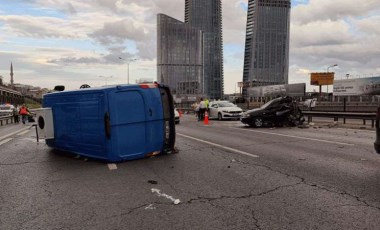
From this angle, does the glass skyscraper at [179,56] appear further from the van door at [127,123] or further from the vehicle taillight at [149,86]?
the van door at [127,123]

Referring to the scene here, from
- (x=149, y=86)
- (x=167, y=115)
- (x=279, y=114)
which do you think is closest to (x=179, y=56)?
(x=279, y=114)

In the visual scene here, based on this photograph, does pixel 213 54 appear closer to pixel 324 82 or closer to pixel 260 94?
pixel 260 94

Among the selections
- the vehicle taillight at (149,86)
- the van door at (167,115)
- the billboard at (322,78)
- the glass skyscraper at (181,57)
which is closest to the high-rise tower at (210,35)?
the glass skyscraper at (181,57)

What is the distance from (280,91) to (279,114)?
2583 inches

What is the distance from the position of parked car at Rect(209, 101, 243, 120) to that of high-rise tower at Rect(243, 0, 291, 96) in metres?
101

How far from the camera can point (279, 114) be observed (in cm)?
1997

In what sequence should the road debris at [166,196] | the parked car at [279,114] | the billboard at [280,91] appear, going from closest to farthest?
the road debris at [166,196], the parked car at [279,114], the billboard at [280,91]

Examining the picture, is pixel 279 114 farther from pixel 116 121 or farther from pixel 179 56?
pixel 179 56

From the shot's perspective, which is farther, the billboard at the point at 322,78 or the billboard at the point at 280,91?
the billboard at the point at 322,78

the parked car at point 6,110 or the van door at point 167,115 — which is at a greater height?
the van door at point 167,115

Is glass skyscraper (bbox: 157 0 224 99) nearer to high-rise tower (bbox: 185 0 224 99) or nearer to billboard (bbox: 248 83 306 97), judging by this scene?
high-rise tower (bbox: 185 0 224 99)

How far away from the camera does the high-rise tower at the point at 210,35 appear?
155 meters

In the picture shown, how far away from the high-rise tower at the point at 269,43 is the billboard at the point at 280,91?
104 feet

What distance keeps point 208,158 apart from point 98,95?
9.90ft
